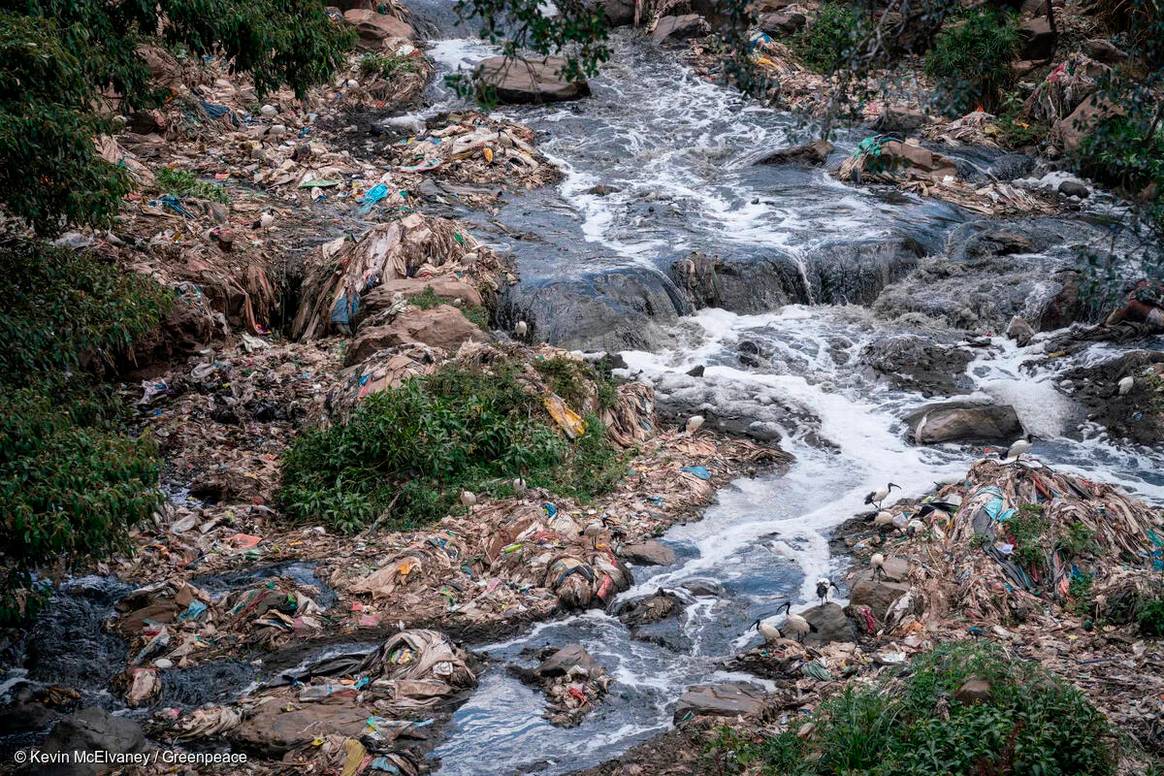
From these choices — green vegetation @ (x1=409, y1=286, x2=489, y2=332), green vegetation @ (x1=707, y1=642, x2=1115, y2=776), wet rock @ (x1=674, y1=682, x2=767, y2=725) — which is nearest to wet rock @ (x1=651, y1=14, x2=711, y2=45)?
green vegetation @ (x1=409, y1=286, x2=489, y2=332)

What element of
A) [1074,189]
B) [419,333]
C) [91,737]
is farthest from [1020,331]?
[91,737]

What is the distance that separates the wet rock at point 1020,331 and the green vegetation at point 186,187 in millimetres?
8803

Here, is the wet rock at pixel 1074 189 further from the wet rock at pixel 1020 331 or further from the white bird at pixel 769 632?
the white bird at pixel 769 632

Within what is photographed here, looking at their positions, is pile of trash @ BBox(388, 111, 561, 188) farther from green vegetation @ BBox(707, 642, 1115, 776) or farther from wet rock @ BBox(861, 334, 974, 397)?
green vegetation @ BBox(707, 642, 1115, 776)

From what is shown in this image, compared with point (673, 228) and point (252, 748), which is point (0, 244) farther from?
point (673, 228)

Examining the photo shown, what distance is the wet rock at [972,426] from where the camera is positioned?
8.95 m

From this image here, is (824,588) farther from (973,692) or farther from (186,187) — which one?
(186,187)

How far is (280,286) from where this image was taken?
1042 cm

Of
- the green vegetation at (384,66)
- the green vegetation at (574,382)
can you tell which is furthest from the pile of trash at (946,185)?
the green vegetation at (384,66)

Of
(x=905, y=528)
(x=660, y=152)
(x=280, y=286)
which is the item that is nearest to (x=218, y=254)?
(x=280, y=286)

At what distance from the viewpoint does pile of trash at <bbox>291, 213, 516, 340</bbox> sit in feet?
32.7

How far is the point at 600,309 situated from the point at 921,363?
3407 mm

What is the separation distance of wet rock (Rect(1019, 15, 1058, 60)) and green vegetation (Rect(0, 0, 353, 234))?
14427mm

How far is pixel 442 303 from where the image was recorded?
31.9ft
